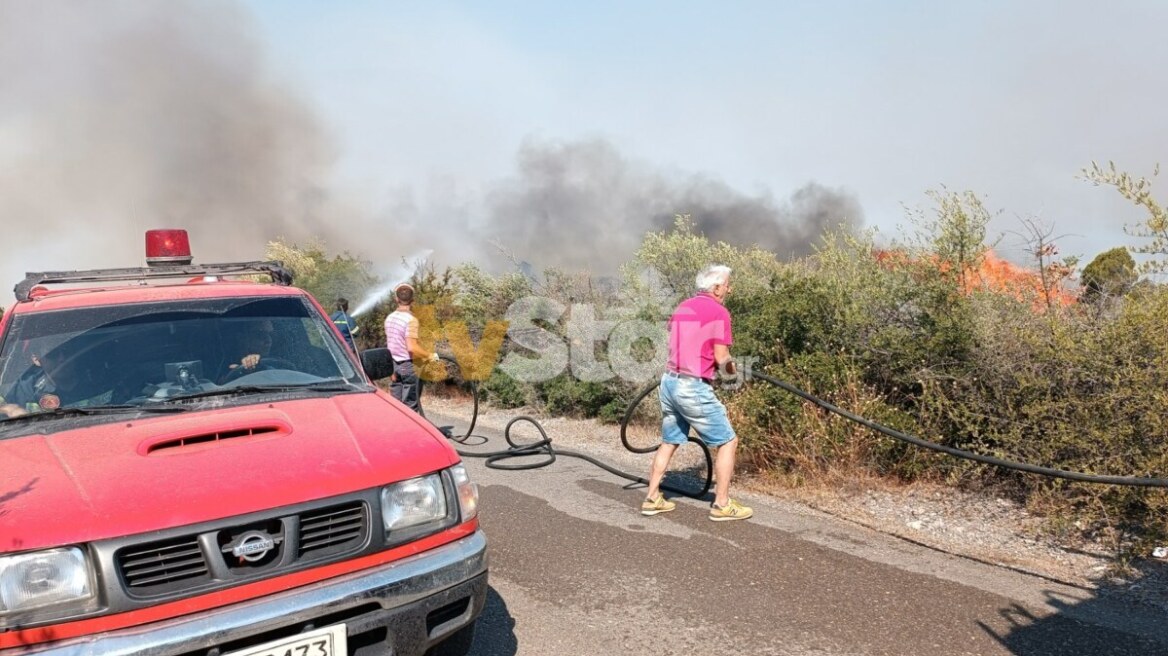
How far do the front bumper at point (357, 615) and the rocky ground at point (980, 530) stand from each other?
11.1ft

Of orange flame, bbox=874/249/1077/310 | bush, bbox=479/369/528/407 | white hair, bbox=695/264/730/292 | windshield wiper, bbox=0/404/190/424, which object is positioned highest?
orange flame, bbox=874/249/1077/310

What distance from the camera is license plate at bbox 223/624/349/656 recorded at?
Result: 8.43 ft

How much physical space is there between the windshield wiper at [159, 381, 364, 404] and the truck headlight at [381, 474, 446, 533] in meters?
0.97

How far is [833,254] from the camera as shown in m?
8.09

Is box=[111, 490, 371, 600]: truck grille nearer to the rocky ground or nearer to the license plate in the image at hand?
the license plate

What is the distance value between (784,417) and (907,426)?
0.95 metres

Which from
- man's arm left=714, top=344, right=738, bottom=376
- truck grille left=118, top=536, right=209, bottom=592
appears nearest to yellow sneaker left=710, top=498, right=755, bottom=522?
man's arm left=714, top=344, right=738, bottom=376

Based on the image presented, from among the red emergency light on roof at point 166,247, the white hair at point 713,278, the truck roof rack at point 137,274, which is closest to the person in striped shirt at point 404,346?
the red emergency light on roof at point 166,247

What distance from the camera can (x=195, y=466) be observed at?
2.84 meters

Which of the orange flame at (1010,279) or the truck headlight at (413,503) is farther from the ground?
the orange flame at (1010,279)

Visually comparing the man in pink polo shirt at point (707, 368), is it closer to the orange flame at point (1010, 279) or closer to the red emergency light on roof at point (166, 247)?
the orange flame at point (1010, 279)

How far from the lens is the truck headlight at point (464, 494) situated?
3.21m

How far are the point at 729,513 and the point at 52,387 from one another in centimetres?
410

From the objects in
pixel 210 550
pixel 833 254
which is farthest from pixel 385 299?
pixel 210 550
